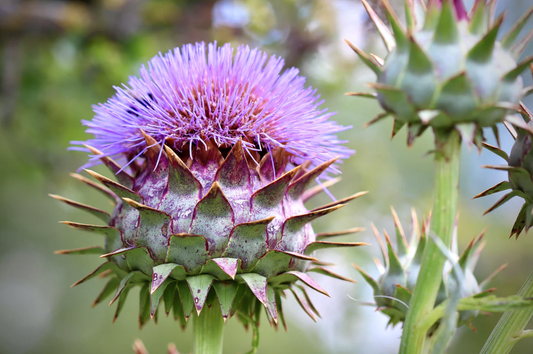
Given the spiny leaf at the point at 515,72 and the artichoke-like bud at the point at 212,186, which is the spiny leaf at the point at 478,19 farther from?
the artichoke-like bud at the point at 212,186

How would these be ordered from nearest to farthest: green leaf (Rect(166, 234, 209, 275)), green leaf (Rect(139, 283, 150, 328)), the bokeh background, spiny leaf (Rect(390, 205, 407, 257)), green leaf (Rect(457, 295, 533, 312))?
green leaf (Rect(457, 295, 533, 312)) < green leaf (Rect(166, 234, 209, 275)) < green leaf (Rect(139, 283, 150, 328)) < spiny leaf (Rect(390, 205, 407, 257)) < the bokeh background

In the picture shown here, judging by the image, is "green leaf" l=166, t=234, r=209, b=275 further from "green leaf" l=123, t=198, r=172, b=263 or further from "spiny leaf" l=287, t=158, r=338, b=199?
"spiny leaf" l=287, t=158, r=338, b=199

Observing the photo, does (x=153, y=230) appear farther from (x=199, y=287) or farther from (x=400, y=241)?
(x=400, y=241)

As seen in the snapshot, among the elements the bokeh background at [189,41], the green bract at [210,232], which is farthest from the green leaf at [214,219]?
the bokeh background at [189,41]

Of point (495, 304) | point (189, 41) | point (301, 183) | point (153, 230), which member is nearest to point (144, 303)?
point (153, 230)

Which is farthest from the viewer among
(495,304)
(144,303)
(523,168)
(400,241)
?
(400,241)

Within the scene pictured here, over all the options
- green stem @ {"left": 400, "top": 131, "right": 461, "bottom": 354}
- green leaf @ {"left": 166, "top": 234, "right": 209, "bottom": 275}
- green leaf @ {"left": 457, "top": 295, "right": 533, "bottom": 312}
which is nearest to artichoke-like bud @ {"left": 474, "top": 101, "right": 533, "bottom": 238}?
green stem @ {"left": 400, "top": 131, "right": 461, "bottom": 354}
